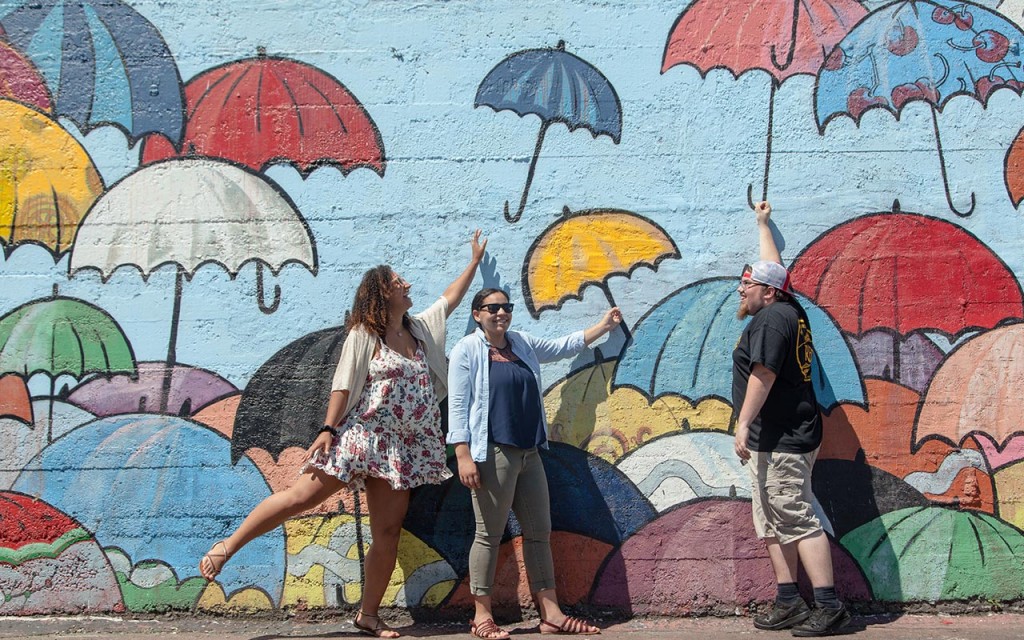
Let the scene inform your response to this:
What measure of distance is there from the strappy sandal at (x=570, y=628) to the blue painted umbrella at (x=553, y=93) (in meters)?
2.17

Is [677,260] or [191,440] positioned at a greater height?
[677,260]

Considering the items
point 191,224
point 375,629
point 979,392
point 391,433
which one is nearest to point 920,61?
point 979,392

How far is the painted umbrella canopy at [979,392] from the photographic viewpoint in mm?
5078

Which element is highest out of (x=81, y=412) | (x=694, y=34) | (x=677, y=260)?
(x=694, y=34)

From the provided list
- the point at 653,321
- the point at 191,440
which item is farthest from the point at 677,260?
the point at 191,440

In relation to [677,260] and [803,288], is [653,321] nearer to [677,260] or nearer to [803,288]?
[677,260]

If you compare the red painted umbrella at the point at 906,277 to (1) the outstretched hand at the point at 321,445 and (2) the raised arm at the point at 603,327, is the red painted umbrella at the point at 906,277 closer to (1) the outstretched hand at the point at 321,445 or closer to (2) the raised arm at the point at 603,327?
(2) the raised arm at the point at 603,327

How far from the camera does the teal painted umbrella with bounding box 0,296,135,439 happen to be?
5082mm

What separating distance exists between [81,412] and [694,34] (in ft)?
12.5

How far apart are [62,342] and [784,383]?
371 centimetres

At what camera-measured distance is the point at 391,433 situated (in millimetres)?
4688

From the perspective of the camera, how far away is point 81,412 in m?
5.07

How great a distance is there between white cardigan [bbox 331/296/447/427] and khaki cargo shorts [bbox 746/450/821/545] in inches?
65.3

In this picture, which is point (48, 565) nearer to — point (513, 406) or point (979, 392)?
point (513, 406)
